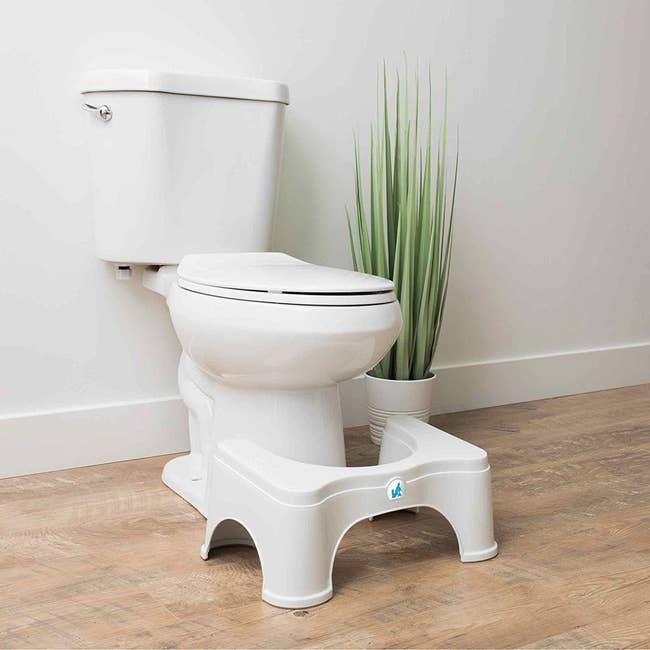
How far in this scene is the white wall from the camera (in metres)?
1.91

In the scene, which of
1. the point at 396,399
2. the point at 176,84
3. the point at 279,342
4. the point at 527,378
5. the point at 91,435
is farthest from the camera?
the point at 527,378

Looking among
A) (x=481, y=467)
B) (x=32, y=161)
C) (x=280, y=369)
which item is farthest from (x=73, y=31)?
(x=481, y=467)

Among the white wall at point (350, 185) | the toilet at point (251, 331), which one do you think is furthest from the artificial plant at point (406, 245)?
the toilet at point (251, 331)

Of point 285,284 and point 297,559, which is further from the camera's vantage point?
point 285,284

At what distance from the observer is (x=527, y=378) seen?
2.68 metres

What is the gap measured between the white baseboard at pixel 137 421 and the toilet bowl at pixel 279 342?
0.35m

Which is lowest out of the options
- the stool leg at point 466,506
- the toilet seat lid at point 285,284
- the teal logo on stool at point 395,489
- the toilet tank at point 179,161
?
the stool leg at point 466,506

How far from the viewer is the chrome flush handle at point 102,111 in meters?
1.81

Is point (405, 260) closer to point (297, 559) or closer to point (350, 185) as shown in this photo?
point (350, 185)

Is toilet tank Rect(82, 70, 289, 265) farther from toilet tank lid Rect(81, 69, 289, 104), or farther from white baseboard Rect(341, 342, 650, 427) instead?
white baseboard Rect(341, 342, 650, 427)

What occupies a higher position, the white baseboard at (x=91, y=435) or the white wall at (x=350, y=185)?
the white wall at (x=350, y=185)

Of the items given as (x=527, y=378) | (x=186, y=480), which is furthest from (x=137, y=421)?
(x=527, y=378)

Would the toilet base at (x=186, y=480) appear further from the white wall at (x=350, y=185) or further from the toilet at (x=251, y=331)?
the white wall at (x=350, y=185)

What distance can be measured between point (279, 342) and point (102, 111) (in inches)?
27.0
